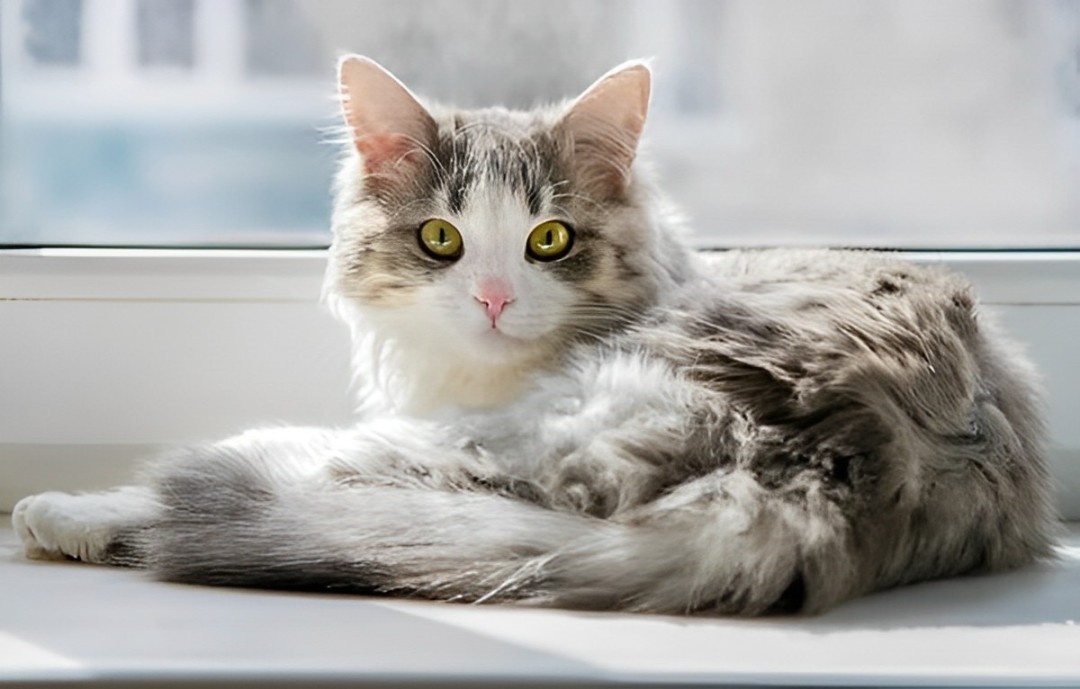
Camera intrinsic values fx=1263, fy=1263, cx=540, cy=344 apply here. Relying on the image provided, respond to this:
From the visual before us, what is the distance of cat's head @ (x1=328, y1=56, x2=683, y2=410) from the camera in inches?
56.6

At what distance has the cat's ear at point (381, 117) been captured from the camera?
150 centimetres

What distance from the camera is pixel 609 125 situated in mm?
1514

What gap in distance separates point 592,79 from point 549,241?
484 mm

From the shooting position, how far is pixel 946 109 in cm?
187

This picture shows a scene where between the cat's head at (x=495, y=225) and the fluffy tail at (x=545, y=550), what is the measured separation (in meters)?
0.33

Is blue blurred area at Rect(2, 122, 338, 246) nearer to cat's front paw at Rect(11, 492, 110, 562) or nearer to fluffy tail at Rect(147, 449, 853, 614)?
cat's front paw at Rect(11, 492, 110, 562)

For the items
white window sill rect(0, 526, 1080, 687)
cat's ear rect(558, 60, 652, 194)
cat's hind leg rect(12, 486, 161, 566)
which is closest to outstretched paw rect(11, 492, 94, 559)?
cat's hind leg rect(12, 486, 161, 566)

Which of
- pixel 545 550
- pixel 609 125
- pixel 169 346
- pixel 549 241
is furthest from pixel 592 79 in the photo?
pixel 545 550

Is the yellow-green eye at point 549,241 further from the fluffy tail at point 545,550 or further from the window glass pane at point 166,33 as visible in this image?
the window glass pane at point 166,33

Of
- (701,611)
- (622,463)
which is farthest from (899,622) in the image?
(622,463)

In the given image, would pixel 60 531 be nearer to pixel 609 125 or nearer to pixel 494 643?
pixel 494 643

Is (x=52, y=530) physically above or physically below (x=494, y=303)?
below

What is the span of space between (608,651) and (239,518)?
0.39 metres

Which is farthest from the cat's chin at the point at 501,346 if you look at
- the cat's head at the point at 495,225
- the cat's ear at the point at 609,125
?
the cat's ear at the point at 609,125
